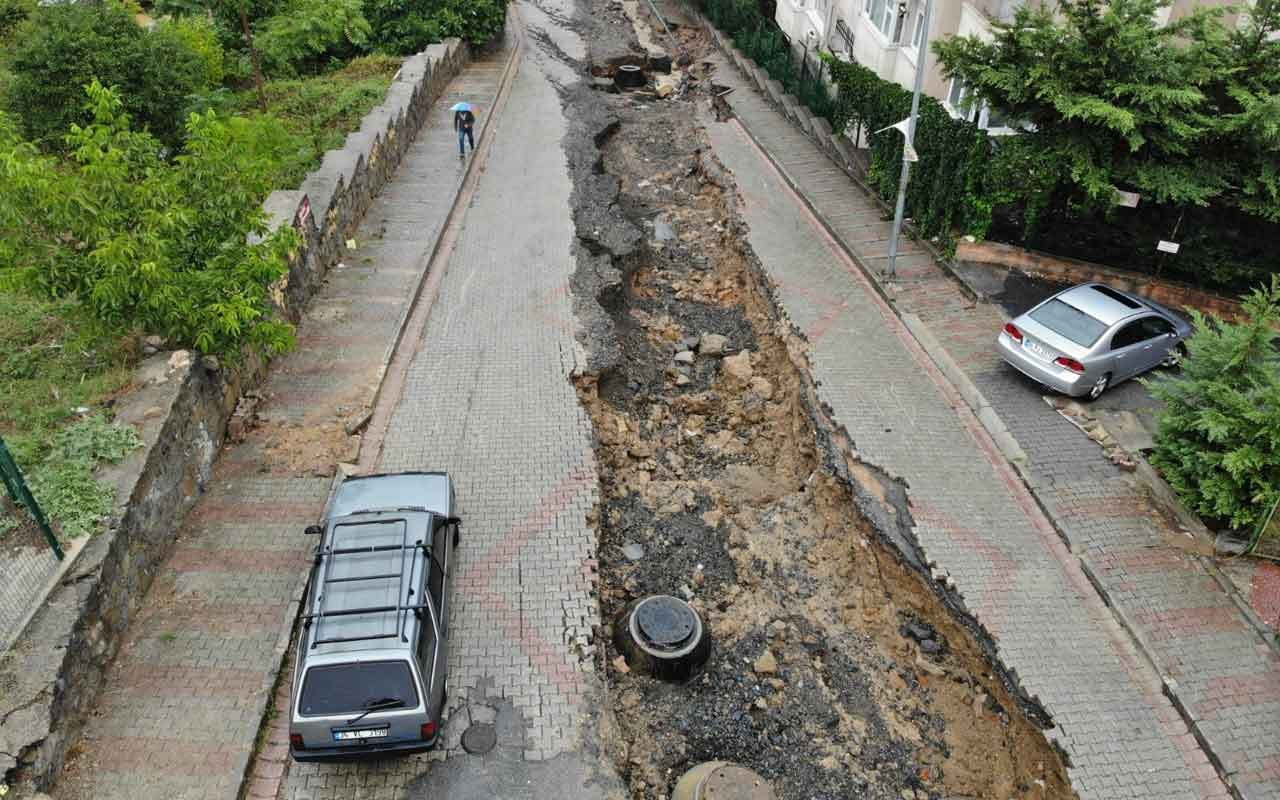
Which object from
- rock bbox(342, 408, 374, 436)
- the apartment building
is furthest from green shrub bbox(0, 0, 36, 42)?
the apartment building

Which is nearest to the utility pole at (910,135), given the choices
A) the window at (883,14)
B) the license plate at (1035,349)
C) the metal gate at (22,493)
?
the license plate at (1035,349)

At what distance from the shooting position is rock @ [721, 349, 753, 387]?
14938 mm

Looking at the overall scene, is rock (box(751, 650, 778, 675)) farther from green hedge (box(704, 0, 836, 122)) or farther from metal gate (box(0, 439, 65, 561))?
green hedge (box(704, 0, 836, 122))

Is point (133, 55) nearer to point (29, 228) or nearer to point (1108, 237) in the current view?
point (29, 228)

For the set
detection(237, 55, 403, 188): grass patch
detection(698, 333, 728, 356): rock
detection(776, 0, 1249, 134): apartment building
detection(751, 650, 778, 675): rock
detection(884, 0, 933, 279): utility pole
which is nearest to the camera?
detection(751, 650, 778, 675): rock

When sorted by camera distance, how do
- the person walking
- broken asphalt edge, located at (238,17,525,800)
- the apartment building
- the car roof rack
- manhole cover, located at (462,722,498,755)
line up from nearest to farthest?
the car roof rack, broken asphalt edge, located at (238,17,525,800), manhole cover, located at (462,722,498,755), the apartment building, the person walking

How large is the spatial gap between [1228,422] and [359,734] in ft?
34.5

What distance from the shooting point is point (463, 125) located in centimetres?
2056

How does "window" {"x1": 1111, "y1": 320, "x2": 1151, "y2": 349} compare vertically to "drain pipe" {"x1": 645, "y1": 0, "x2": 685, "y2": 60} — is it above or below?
below

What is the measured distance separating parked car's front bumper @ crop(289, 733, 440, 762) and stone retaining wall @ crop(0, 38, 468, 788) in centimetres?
220

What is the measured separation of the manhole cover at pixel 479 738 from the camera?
26.5 ft

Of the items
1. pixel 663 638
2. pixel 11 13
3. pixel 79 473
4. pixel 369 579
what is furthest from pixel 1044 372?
pixel 11 13

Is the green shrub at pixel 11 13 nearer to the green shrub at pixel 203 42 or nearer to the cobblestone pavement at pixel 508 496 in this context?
the green shrub at pixel 203 42

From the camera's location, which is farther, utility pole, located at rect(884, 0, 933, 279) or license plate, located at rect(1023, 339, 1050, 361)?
utility pole, located at rect(884, 0, 933, 279)
